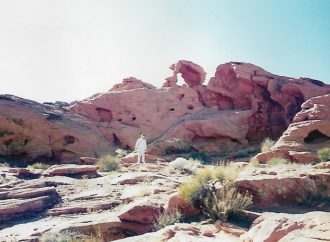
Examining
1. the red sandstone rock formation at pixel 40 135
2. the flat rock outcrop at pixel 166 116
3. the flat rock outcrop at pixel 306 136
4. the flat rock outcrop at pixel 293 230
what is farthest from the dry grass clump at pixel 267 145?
the flat rock outcrop at pixel 293 230

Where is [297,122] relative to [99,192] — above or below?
above

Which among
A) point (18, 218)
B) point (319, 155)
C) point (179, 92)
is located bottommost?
point (18, 218)

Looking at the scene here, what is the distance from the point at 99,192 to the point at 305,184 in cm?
718

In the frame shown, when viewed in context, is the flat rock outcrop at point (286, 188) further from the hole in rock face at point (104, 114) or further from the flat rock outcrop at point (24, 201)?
the hole in rock face at point (104, 114)

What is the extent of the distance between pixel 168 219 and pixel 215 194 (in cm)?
130

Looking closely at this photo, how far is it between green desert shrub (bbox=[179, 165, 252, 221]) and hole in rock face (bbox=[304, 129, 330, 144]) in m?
12.7

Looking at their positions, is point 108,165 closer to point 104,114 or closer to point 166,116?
point 166,116

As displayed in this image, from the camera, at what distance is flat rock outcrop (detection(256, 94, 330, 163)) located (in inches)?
751

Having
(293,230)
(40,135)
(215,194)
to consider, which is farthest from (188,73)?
(293,230)

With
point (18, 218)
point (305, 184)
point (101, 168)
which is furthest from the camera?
point (101, 168)

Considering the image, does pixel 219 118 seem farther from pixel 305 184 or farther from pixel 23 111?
pixel 305 184

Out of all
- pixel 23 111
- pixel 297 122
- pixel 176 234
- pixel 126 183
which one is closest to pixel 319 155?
pixel 297 122

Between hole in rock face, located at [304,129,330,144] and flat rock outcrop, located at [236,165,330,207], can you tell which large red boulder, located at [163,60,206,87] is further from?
flat rock outcrop, located at [236,165,330,207]

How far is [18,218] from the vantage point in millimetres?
11164
